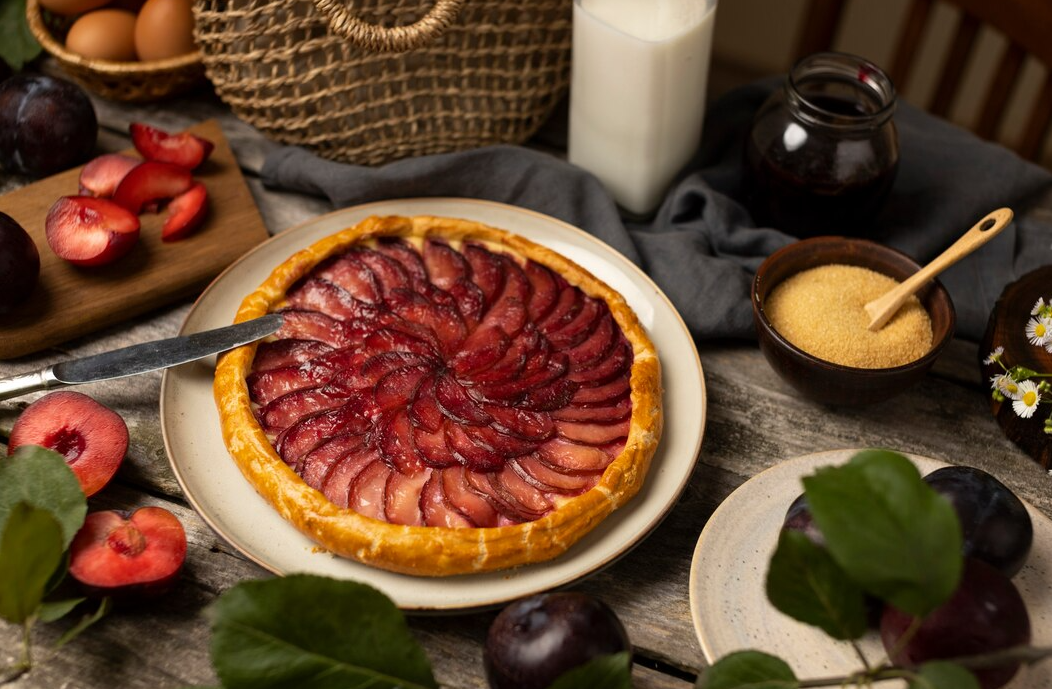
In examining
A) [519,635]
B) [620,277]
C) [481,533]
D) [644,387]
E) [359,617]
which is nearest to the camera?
[359,617]

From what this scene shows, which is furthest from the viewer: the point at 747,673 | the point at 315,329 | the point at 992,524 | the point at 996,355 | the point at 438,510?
the point at 315,329

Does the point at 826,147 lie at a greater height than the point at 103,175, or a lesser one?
greater

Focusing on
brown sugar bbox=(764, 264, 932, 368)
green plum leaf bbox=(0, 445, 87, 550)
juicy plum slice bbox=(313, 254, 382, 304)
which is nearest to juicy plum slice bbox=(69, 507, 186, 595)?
green plum leaf bbox=(0, 445, 87, 550)

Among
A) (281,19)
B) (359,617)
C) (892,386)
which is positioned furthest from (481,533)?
(281,19)

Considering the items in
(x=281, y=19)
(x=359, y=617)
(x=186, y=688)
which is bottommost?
(x=186, y=688)

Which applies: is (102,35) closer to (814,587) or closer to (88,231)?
(88,231)

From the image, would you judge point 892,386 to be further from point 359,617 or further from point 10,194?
point 10,194

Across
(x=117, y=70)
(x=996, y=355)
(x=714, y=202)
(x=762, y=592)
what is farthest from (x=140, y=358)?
(x=996, y=355)

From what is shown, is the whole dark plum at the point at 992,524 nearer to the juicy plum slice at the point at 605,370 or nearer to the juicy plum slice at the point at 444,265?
the juicy plum slice at the point at 605,370
